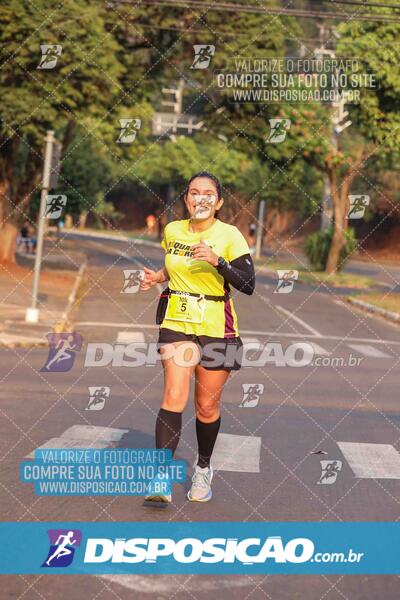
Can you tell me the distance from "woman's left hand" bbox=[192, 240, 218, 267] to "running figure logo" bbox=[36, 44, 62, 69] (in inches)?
997

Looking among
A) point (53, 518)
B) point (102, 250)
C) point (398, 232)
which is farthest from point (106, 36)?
point (398, 232)

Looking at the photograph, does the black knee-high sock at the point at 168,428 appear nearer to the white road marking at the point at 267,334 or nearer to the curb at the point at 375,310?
the white road marking at the point at 267,334

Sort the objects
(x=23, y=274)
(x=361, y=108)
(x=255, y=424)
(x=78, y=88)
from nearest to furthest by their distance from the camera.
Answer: (x=255, y=424) < (x=78, y=88) < (x=23, y=274) < (x=361, y=108)

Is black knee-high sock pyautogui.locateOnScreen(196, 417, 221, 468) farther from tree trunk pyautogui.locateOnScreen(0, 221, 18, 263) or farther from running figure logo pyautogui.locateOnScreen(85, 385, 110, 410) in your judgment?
tree trunk pyautogui.locateOnScreen(0, 221, 18, 263)

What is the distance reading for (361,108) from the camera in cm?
4159

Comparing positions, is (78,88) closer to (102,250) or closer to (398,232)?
(102,250)

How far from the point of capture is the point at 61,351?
18953 mm

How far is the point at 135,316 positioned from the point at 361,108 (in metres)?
17.3

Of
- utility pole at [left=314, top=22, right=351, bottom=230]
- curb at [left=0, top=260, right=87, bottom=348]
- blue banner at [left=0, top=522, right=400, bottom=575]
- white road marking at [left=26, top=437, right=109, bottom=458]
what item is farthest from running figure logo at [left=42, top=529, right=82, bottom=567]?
utility pole at [left=314, top=22, right=351, bottom=230]

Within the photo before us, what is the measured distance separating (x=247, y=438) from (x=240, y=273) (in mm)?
3750

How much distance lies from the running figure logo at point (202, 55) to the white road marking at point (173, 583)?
32598 millimetres

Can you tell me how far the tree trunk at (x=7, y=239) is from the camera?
39.6 m

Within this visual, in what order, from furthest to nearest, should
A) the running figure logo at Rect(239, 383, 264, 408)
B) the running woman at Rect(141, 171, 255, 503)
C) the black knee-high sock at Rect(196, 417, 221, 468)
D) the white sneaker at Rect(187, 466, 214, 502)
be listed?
the running figure logo at Rect(239, 383, 264, 408), the black knee-high sock at Rect(196, 417, 221, 468), the white sneaker at Rect(187, 466, 214, 502), the running woman at Rect(141, 171, 255, 503)

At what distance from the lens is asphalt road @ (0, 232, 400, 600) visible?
6.46m
